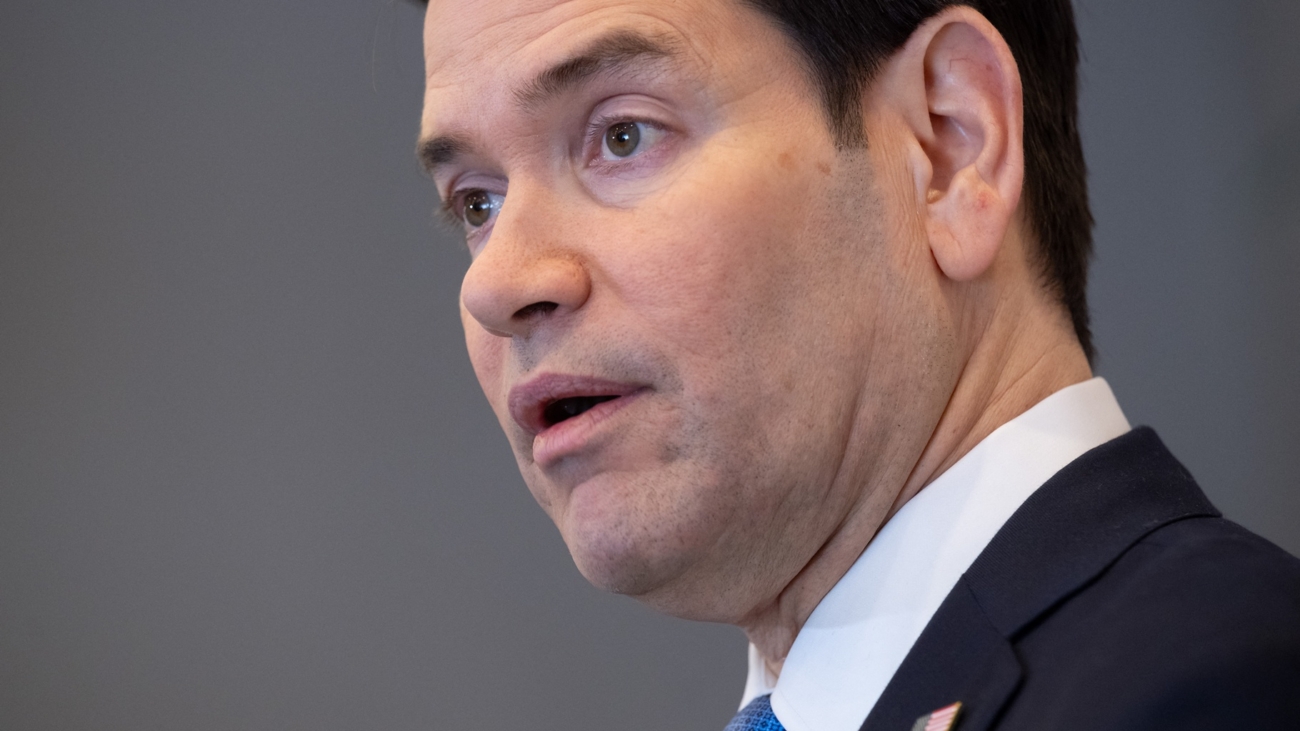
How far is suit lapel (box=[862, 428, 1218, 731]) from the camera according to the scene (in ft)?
2.95

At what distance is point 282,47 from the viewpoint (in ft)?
7.84

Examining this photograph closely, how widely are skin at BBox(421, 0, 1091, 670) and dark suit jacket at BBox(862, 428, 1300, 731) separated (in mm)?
136

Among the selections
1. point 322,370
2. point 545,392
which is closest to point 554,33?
point 545,392

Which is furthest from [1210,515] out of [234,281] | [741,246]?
[234,281]

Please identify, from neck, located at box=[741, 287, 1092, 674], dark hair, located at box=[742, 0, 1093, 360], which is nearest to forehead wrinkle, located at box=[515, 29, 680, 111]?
dark hair, located at box=[742, 0, 1093, 360]

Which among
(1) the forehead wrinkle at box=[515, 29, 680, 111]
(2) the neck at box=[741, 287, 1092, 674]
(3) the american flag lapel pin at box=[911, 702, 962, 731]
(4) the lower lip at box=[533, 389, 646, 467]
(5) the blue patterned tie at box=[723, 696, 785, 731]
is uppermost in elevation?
(1) the forehead wrinkle at box=[515, 29, 680, 111]

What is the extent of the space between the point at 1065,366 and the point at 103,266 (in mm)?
1901

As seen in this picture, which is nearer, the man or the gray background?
the man

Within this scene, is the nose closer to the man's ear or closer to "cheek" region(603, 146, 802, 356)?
"cheek" region(603, 146, 802, 356)

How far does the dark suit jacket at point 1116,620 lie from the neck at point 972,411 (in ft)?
0.34

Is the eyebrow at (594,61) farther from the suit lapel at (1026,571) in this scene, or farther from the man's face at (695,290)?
the suit lapel at (1026,571)

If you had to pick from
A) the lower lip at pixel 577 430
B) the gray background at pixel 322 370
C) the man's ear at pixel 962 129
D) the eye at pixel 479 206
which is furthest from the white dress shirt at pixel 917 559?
the gray background at pixel 322 370

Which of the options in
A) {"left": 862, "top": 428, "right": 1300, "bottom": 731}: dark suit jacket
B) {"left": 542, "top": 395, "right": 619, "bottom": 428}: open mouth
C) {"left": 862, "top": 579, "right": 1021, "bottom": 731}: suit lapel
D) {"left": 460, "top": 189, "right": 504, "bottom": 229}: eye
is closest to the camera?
{"left": 862, "top": 428, "right": 1300, "bottom": 731}: dark suit jacket

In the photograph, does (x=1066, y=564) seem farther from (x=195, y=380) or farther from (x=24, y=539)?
(x=24, y=539)
